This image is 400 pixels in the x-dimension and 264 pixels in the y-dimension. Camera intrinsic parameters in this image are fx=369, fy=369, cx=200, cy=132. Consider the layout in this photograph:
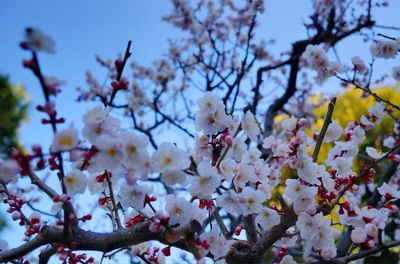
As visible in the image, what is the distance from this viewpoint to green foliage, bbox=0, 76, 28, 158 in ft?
33.6

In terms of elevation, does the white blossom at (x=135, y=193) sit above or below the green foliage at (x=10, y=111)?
below

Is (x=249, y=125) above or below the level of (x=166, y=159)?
above

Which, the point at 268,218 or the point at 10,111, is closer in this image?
the point at 268,218

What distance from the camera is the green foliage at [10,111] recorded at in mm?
10242

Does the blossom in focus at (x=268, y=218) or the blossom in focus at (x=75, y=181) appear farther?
the blossom in focus at (x=268, y=218)

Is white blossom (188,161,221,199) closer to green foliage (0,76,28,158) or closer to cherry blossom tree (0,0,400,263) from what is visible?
cherry blossom tree (0,0,400,263)

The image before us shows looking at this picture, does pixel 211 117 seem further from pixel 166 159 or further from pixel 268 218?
pixel 268 218

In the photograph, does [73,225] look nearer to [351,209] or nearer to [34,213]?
[34,213]

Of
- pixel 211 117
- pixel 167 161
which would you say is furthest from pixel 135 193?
pixel 211 117

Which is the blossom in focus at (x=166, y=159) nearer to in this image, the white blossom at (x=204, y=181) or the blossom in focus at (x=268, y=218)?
the white blossom at (x=204, y=181)

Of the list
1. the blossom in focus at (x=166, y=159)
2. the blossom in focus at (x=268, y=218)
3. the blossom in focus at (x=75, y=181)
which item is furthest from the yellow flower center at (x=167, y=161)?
the blossom in focus at (x=268, y=218)

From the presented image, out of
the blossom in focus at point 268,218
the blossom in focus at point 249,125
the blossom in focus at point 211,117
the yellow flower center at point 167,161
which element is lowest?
the blossom in focus at point 268,218

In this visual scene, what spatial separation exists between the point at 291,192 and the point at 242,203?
0.37 meters

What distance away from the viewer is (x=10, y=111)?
10.9 metres
